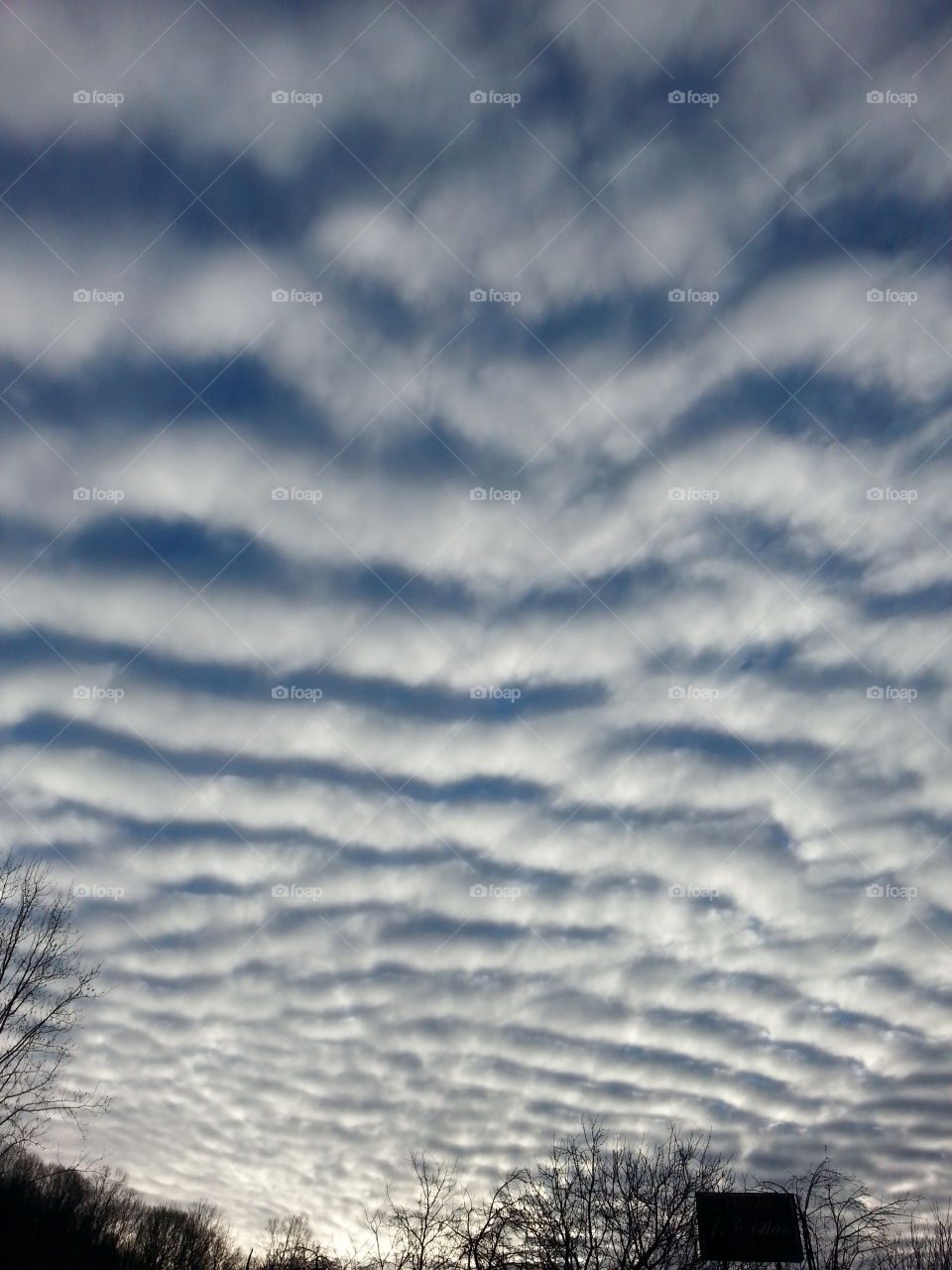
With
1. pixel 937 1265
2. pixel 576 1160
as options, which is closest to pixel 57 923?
pixel 576 1160

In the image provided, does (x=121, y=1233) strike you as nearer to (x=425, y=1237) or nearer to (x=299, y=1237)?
(x=299, y=1237)

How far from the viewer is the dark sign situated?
3756 centimetres

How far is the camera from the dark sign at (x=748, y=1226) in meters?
37.6

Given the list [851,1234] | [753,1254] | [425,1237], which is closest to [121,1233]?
[425,1237]

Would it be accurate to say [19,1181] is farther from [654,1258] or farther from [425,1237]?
[654,1258]

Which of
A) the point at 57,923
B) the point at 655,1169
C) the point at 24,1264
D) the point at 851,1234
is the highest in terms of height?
the point at 57,923

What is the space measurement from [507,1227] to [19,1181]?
168ft

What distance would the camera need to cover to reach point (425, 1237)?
4131cm

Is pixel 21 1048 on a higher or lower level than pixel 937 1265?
higher

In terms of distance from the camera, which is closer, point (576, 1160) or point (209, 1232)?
point (576, 1160)

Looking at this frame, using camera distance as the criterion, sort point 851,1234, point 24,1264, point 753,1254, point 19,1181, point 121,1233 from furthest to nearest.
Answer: point 121,1233
point 19,1181
point 24,1264
point 753,1254
point 851,1234

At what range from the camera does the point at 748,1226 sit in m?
38.2

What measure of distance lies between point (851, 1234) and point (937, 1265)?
15.4 m

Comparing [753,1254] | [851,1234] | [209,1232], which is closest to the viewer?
[851,1234]
